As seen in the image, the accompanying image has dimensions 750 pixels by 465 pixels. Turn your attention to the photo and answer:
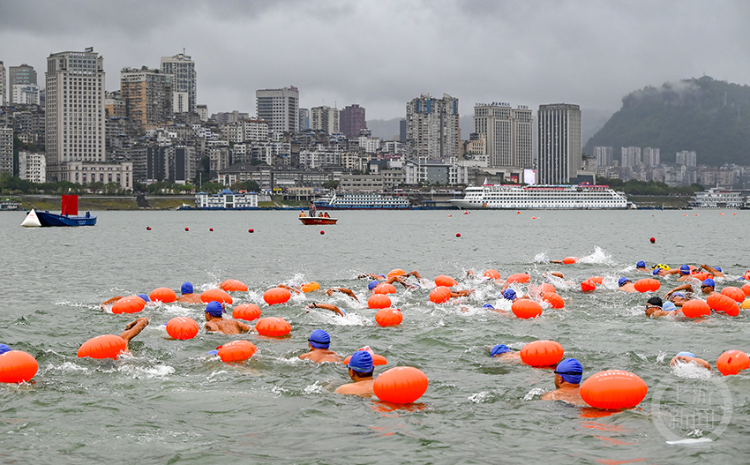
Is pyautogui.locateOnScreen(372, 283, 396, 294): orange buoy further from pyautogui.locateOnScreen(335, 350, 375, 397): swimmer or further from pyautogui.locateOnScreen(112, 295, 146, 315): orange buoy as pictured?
pyautogui.locateOnScreen(335, 350, 375, 397): swimmer

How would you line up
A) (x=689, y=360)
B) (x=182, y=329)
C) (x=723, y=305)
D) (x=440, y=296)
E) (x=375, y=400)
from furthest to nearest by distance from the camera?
(x=440, y=296), (x=723, y=305), (x=182, y=329), (x=689, y=360), (x=375, y=400)

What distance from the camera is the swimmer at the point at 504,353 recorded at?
612 inches

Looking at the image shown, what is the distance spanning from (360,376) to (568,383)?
11.3 feet

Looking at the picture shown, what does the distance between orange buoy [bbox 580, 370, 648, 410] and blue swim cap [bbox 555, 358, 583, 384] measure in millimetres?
573

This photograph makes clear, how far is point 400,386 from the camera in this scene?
12125mm

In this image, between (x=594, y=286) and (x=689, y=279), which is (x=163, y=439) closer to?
(x=594, y=286)

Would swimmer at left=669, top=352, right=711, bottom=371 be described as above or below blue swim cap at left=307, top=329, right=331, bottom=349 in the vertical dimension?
below

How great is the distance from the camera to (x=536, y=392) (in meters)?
13.2

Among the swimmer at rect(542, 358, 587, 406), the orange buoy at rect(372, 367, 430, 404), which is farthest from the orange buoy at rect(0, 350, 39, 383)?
the swimmer at rect(542, 358, 587, 406)

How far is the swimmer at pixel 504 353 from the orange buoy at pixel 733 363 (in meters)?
3.71

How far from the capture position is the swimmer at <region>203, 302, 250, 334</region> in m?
18.2

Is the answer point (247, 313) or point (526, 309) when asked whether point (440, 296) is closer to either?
point (526, 309)

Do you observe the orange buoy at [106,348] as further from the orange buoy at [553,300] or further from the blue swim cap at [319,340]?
the orange buoy at [553,300]

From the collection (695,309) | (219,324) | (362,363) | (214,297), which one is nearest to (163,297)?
(214,297)
